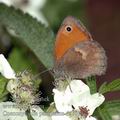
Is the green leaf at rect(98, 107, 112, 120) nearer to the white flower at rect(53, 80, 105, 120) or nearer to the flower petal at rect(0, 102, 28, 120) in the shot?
the white flower at rect(53, 80, 105, 120)

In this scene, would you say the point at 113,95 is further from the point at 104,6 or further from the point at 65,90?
the point at 65,90

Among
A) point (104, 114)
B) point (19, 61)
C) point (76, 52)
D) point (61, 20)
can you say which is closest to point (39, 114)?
point (104, 114)

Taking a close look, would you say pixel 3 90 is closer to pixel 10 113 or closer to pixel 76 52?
pixel 10 113

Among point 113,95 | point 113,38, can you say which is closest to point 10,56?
point 113,95

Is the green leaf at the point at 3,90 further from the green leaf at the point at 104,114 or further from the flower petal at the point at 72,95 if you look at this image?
the green leaf at the point at 104,114

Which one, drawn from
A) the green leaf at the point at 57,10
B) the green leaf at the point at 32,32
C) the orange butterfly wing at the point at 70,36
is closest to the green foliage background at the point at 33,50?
the green leaf at the point at 32,32
